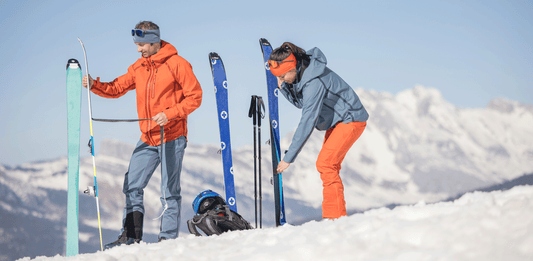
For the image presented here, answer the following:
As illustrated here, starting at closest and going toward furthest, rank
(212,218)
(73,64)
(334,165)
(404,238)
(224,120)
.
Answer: (404,238) → (334,165) → (212,218) → (73,64) → (224,120)

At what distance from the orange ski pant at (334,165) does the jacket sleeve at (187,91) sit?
1.18 m

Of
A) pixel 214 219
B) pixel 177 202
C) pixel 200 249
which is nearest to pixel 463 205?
pixel 200 249

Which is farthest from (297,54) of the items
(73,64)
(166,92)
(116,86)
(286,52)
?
(73,64)

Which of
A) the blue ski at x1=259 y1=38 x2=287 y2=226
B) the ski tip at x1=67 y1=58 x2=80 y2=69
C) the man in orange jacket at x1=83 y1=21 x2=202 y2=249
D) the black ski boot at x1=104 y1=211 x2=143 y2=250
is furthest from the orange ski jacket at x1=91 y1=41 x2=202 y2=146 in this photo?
the blue ski at x1=259 y1=38 x2=287 y2=226

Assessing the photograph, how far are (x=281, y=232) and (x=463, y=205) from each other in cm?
105

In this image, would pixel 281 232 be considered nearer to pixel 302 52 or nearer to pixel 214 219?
pixel 214 219

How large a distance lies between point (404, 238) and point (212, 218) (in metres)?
1.97

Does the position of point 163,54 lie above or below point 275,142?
above

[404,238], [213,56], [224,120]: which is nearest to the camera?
[404,238]

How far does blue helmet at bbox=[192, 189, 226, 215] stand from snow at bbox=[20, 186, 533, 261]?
3.90ft

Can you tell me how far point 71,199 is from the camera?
3.39 metres

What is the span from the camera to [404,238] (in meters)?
1.85

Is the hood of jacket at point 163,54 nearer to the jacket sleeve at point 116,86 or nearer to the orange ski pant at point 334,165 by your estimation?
the jacket sleeve at point 116,86

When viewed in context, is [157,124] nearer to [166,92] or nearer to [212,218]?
[166,92]
